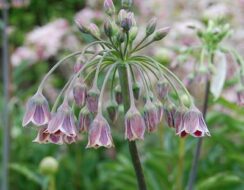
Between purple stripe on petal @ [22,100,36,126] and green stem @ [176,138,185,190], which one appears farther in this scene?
green stem @ [176,138,185,190]

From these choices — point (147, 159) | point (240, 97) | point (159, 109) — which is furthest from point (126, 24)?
point (147, 159)

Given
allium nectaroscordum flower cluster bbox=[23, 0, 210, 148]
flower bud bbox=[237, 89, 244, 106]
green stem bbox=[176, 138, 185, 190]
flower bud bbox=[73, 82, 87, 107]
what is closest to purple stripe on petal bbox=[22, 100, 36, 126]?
allium nectaroscordum flower cluster bbox=[23, 0, 210, 148]

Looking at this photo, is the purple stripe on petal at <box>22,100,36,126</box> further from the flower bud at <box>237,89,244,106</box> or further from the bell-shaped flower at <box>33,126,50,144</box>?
the flower bud at <box>237,89,244,106</box>

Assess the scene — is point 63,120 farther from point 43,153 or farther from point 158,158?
point 43,153

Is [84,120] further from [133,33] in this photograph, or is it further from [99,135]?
[133,33]

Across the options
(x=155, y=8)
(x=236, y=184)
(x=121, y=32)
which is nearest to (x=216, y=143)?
(x=236, y=184)

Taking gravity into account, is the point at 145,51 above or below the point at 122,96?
above
